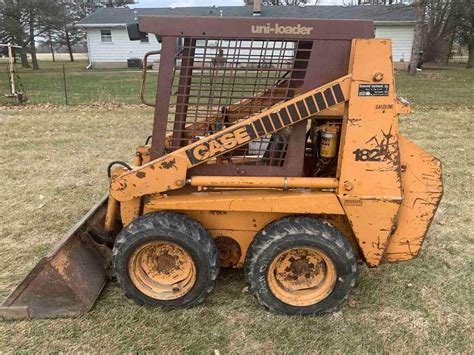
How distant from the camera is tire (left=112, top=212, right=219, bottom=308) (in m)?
2.93

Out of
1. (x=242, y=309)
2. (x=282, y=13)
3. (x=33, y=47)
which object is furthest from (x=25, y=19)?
(x=242, y=309)

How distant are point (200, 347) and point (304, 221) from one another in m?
1.03

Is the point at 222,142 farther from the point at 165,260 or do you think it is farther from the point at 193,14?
the point at 193,14

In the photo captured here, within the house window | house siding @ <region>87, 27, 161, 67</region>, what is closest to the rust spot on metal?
house siding @ <region>87, 27, 161, 67</region>

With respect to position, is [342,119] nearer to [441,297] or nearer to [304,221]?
[304,221]

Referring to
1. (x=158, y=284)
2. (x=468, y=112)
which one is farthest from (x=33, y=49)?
(x=158, y=284)

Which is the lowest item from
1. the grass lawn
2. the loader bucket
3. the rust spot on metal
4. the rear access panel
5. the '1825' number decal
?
the grass lawn

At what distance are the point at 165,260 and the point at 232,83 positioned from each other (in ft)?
4.25

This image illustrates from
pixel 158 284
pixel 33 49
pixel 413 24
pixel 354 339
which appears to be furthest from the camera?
pixel 33 49

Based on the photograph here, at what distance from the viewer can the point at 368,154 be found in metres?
2.85

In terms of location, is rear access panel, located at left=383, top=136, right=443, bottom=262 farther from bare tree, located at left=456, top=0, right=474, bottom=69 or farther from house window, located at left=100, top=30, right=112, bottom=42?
house window, located at left=100, top=30, right=112, bottom=42

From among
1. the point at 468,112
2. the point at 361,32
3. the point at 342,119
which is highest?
the point at 361,32

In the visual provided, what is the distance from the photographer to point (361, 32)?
2646 millimetres

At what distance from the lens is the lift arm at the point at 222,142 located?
2.74 m
